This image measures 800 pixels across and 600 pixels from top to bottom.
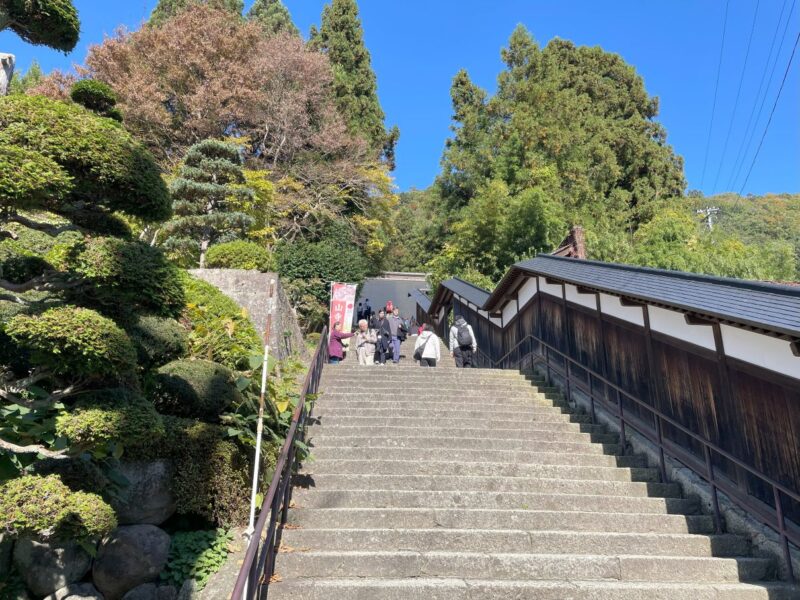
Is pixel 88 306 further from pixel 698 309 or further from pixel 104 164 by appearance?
pixel 698 309

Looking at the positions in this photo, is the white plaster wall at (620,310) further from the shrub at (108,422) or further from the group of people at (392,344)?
the shrub at (108,422)

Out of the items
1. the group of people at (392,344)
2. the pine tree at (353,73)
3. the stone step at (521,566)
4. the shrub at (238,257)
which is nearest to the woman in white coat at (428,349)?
the group of people at (392,344)

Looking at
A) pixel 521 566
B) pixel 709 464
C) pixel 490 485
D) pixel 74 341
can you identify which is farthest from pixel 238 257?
pixel 709 464

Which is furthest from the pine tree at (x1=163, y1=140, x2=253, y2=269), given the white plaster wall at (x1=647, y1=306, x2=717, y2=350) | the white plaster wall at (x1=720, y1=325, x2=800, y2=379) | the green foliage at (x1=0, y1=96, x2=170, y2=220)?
the white plaster wall at (x1=720, y1=325, x2=800, y2=379)

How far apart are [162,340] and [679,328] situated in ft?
22.6

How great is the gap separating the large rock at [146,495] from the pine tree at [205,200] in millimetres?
9428

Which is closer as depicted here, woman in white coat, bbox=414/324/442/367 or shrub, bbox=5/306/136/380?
shrub, bbox=5/306/136/380

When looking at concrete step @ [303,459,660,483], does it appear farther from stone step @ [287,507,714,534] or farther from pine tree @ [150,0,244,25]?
pine tree @ [150,0,244,25]

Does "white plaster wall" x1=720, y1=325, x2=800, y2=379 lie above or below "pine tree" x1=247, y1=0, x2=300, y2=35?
below

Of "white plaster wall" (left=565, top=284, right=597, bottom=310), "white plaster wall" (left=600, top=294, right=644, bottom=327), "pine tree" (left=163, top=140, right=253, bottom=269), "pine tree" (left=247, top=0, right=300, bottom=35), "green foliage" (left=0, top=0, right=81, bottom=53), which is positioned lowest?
"white plaster wall" (left=600, top=294, right=644, bottom=327)

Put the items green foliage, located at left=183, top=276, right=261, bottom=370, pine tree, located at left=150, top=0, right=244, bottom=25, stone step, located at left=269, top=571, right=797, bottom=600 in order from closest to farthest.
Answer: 1. stone step, located at left=269, top=571, right=797, bottom=600
2. green foliage, located at left=183, top=276, right=261, bottom=370
3. pine tree, located at left=150, top=0, right=244, bottom=25

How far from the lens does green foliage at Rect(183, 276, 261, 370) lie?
7.40 meters

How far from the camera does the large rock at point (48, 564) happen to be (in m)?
3.88

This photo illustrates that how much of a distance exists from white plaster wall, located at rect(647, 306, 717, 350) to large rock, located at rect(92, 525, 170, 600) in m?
6.04
